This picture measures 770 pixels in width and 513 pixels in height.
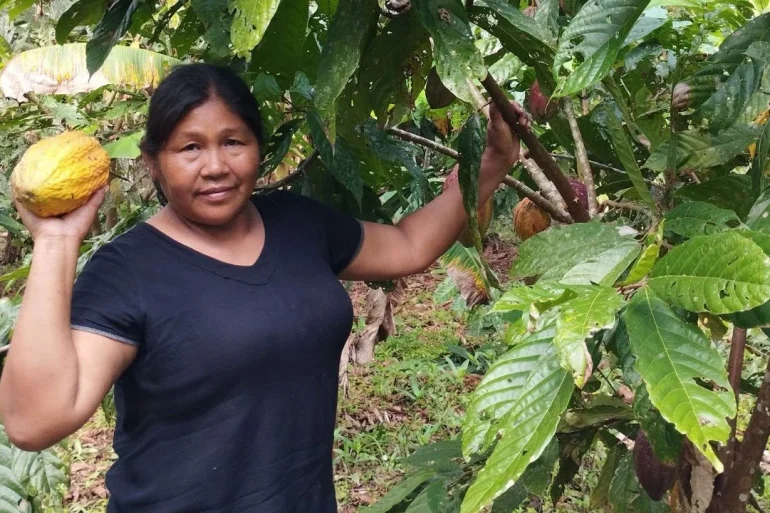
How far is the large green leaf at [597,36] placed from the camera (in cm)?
67

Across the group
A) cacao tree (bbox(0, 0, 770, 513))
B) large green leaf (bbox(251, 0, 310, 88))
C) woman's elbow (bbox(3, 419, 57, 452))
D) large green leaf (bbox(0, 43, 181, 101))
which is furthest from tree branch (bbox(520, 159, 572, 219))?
large green leaf (bbox(0, 43, 181, 101))

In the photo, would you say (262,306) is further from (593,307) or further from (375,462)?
(375,462)

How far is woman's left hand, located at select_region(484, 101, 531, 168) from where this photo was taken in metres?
1.18

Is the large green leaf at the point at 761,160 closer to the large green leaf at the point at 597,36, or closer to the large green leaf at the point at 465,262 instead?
the large green leaf at the point at 597,36

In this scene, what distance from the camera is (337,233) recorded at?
4.20 ft

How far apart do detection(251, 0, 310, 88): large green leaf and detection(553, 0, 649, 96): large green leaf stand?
52 cm

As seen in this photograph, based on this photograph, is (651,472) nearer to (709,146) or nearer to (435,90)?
(709,146)

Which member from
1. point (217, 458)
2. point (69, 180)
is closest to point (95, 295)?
point (69, 180)

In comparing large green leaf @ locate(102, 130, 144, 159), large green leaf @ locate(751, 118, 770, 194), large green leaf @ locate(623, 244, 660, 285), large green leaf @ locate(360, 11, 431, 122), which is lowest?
large green leaf @ locate(623, 244, 660, 285)

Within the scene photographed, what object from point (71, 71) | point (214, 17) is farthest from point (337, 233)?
point (71, 71)

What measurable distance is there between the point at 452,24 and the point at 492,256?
4425 millimetres

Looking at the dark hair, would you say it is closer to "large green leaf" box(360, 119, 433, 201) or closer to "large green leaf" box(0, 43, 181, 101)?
"large green leaf" box(360, 119, 433, 201)

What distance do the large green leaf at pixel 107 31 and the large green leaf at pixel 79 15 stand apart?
54 millimetres

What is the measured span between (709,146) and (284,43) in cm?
71
